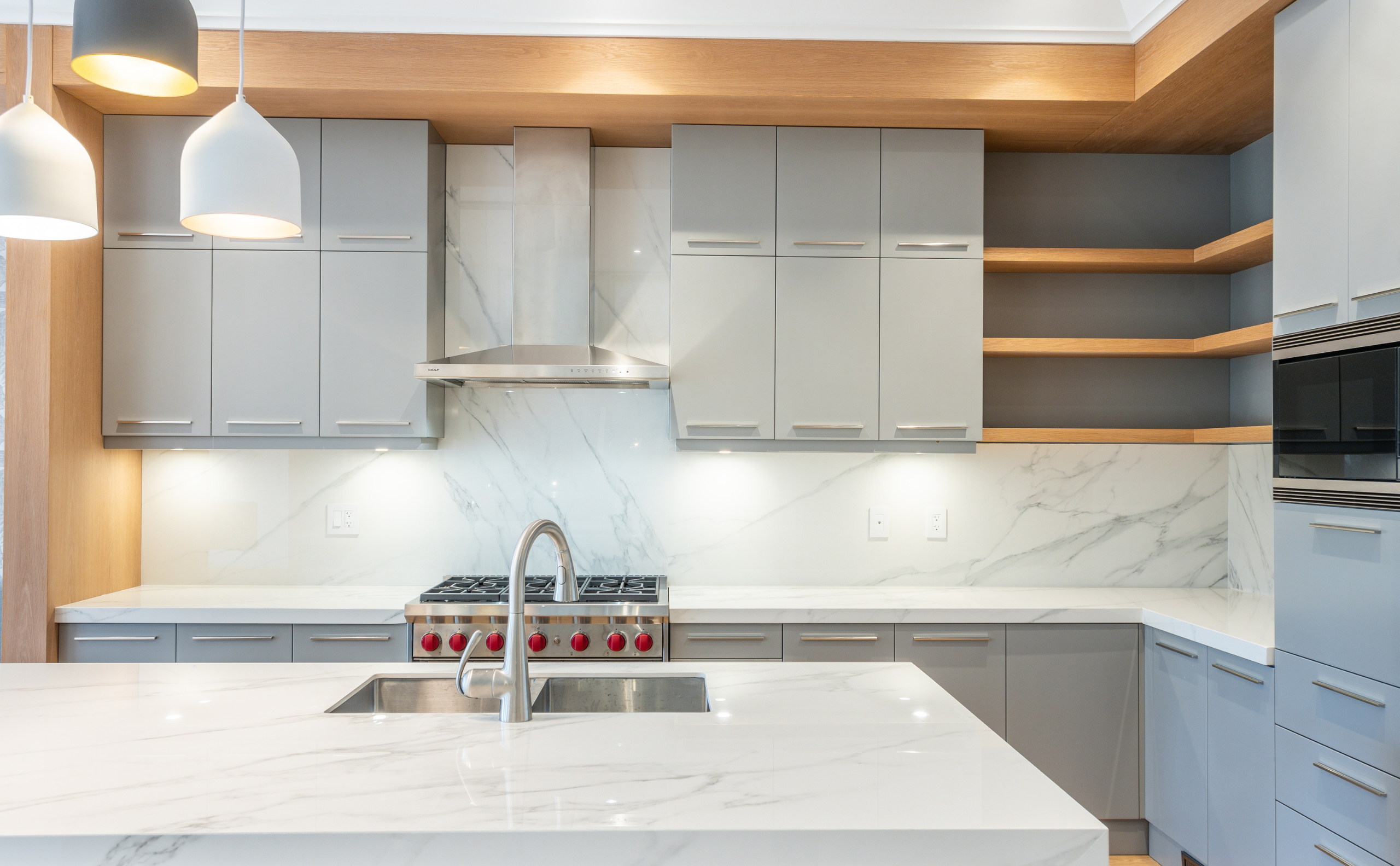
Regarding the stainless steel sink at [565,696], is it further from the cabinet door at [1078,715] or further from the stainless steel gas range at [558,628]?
the cabinet door at [1078,715]

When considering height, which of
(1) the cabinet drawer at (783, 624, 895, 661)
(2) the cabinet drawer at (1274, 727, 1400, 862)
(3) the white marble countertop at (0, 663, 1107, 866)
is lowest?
(2) the cabinet drawer at (1274, 727, 1400, 862)

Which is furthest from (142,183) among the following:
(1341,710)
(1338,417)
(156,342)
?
(1341,710)

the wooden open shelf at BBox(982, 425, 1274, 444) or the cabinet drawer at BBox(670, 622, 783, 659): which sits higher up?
the wooden open shelf at BBox(982, 425, 1274, 444)

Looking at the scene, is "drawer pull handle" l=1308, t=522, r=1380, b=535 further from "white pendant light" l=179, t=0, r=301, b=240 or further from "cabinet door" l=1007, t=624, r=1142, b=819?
"white pendant light" l=179, t=0, r=301, b=240

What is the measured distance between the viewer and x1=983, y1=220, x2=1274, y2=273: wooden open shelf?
9.62 ft

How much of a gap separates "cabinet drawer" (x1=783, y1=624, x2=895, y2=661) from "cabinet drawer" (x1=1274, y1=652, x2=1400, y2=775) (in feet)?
3.52

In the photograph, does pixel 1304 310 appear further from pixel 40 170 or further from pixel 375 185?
pixel 375 185

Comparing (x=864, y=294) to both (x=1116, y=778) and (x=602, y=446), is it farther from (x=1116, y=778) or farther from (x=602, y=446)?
(x=1116, y=778)

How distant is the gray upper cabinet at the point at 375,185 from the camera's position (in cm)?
293

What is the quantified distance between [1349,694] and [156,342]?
3675mm

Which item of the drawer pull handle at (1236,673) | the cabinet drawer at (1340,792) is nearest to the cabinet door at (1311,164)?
the drawer pull handle at (1236,673)

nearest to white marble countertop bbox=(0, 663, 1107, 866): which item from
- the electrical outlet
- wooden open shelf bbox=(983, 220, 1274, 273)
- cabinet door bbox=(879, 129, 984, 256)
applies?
the electrical outlet

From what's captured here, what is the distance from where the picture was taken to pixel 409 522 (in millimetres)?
3232

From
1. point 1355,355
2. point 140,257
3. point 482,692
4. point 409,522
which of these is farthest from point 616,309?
point 1355,355
